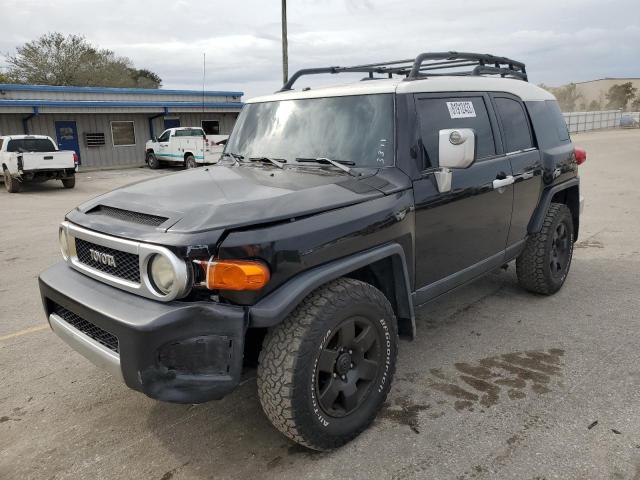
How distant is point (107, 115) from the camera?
24.6m

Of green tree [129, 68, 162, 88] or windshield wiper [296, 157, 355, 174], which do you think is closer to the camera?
windshield wiper [296, 157, 355, 174]

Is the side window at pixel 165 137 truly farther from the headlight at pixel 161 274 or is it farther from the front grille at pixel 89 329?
the headlight at pixel 161 274

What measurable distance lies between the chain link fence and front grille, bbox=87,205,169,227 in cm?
4685

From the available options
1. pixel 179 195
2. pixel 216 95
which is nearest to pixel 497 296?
pixel 179 195

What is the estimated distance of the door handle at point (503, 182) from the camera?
3803 millimetres

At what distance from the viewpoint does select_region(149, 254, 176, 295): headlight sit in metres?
2.33

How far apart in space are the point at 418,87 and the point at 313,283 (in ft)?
5.39

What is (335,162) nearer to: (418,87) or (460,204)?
(418,87)

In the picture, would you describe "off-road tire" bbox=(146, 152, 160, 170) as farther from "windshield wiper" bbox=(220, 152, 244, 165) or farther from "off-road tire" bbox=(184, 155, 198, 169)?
"windshield wiper" bbox=(220, 152, 244, 165)

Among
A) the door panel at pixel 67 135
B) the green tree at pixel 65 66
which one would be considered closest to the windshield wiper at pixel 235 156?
the door panel at pixel 67 135

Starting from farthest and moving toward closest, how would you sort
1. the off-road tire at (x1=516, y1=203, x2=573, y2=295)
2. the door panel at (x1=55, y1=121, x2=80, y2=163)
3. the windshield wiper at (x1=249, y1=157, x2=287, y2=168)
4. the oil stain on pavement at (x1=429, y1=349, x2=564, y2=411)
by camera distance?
the door panel at (x1=55, y1=121, x2=80, y2=163)
the off-road tire at (x1=516, y1=203, x2=573, y2=295)
the windshield wiper at (x1=249, y1=157, x2=287, y2=168)
the oil stain on pavement at (x1=429, y1=349, x2=564, y2=411)

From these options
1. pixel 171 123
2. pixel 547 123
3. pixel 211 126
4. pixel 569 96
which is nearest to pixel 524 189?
pixel 547 123

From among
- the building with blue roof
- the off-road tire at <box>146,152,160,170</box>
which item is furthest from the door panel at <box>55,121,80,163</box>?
the off-road tire at <box>146,152,160,170</box>

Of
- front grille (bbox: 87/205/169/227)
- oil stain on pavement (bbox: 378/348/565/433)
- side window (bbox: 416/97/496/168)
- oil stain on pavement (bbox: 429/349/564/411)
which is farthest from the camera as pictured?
side window (bbox: 416/97/496/168)
